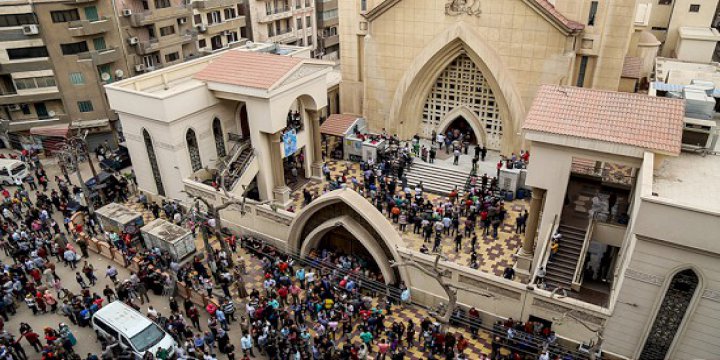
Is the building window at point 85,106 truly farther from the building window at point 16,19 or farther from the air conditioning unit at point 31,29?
the building window at point 16,19

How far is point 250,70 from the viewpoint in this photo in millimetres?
30000

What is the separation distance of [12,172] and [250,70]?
2097 cm

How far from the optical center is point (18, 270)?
80.1 ft

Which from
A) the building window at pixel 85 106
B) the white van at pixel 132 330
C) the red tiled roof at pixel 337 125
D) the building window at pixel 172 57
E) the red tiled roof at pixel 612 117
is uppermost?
the red tiled roof at pixel 612 117

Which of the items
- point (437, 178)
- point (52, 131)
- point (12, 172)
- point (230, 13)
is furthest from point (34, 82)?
point (437, 178)

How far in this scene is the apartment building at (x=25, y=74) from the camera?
124 ft

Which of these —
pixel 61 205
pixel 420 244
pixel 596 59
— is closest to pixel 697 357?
pixel 420 244

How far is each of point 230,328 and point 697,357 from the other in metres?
19.4

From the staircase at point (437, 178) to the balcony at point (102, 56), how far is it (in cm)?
2692

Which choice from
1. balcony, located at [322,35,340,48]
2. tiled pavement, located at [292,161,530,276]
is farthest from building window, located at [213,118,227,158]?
balcony, located at [322,35,340,48]

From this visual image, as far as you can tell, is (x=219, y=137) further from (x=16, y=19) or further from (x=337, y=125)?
(x=16, y=19)

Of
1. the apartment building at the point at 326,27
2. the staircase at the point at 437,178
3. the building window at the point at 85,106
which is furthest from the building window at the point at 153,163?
the apartment building at the point at 326,27

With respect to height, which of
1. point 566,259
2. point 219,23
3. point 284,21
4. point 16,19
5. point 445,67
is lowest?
point 566,259

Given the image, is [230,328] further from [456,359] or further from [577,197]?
[577,197]
